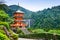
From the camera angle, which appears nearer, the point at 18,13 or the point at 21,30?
the point at 21,30

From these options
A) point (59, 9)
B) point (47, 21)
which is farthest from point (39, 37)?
point (59, 9)

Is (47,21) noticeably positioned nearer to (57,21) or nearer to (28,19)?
(57,21)

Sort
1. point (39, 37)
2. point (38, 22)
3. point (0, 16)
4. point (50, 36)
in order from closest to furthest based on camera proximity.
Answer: point (0, 16), point (50, 36), point (39, 37), point (38, 22)

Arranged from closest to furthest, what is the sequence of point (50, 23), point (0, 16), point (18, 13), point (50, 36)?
point (0, 16) → point (50, 36) → point (18, 13) → point (50, 23)

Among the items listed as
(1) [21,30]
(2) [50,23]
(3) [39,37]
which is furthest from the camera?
(2) [50,23]

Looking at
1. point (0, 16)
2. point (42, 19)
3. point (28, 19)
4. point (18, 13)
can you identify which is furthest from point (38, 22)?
point (0, 16)

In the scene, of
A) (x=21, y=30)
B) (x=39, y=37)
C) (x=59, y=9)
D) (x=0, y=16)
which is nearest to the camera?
(x=0, y=16)

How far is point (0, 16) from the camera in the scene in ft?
84.9

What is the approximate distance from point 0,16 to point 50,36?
716 cm

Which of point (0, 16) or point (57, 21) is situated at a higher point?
point (0, 16)

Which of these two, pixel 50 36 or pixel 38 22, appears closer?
pixel 50 36

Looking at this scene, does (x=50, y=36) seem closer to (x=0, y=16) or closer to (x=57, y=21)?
(x=0, y=16)

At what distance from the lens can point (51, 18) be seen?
57469 mm

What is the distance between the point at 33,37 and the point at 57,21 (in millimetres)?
20652
